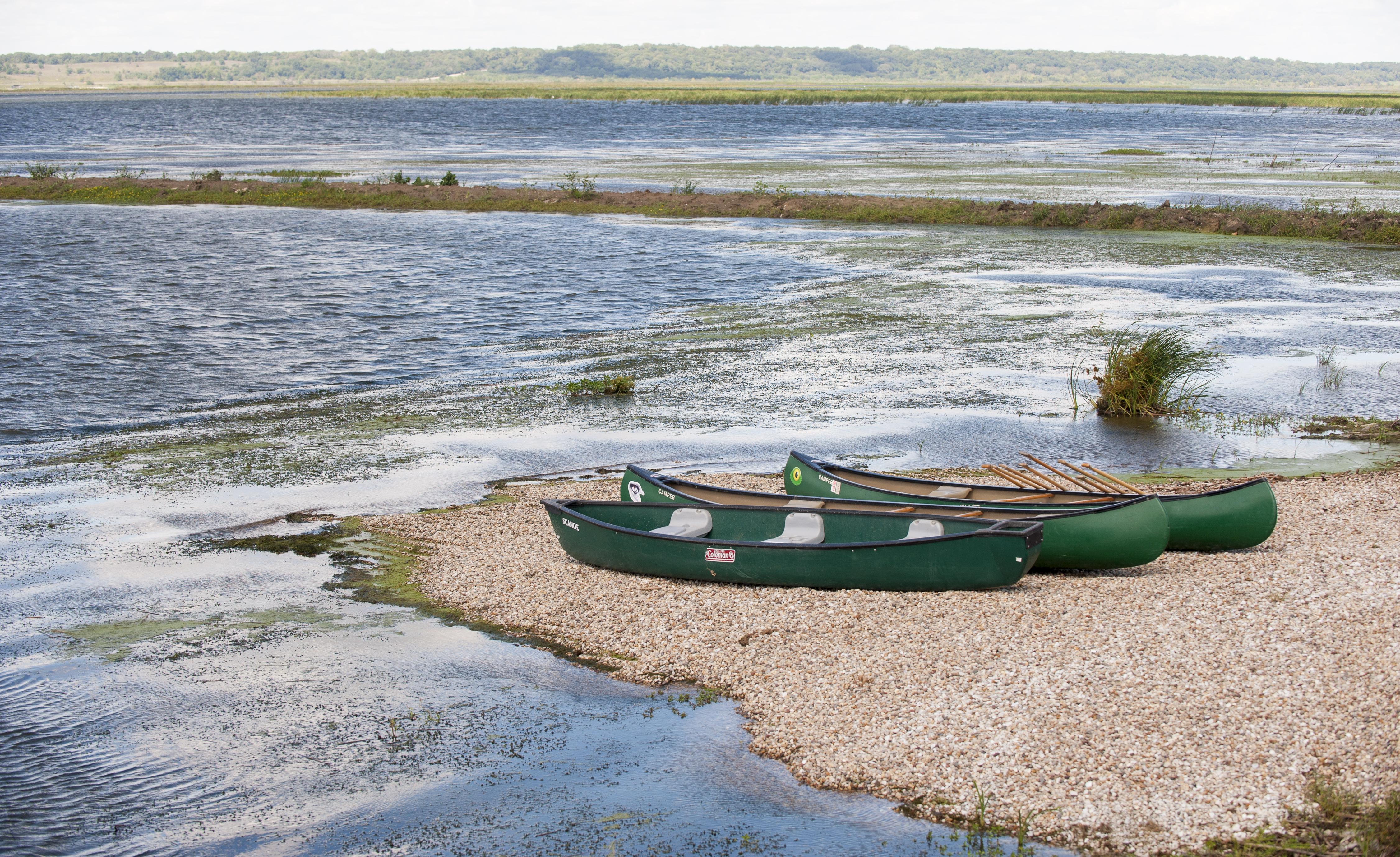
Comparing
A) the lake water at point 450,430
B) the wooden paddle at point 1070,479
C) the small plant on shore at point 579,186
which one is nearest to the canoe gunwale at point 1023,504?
the wooden paddle at point 1070,479

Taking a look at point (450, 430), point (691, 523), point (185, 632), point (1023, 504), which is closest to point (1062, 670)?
point (1023, 504)

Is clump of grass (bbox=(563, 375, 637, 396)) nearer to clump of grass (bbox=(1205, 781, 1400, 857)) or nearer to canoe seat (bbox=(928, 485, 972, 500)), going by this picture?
canoe seat (bbox=(928, 485, 972, 500))

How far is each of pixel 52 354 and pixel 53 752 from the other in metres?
17.1

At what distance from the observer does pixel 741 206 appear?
45312mm

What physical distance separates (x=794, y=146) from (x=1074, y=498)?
71085 mm

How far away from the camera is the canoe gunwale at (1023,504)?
10820 mm

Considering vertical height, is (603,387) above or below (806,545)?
below

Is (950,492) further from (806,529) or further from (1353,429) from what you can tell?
(1353,429)

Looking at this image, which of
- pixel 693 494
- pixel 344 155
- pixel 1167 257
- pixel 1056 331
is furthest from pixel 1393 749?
pixel 344 155

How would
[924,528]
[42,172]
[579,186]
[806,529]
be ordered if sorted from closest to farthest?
[924,528] < [806,529] < [579,186] < [42,172]

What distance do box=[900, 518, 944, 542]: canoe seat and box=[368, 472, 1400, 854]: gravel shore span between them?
77 cm

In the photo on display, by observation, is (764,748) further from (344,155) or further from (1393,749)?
(344,155)

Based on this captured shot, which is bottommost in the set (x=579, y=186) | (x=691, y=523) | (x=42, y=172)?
(x=691, y=523)

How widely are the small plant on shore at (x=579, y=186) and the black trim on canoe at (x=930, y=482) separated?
3616cm
